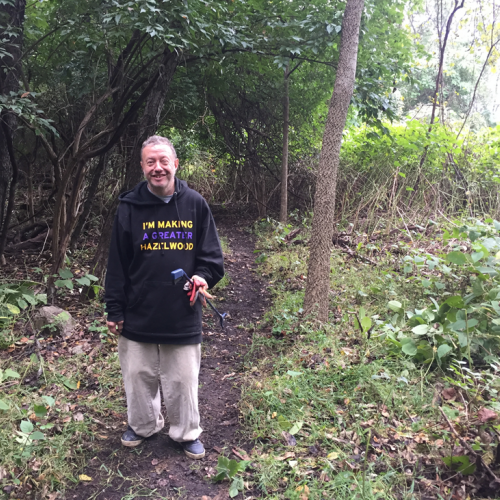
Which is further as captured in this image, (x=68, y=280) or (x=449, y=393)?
(x=68, y=280)

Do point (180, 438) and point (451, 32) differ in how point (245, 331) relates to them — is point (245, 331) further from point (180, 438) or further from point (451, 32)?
point (451, 32)

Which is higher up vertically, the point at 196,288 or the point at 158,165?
the point at 158,165

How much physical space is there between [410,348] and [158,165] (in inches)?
98.3

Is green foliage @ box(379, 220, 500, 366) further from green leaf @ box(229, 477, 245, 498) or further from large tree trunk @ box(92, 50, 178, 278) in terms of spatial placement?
large tree trunk @ box(92, 50, 178, 278)

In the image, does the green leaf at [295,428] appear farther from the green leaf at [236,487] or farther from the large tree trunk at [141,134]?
the large tree trunk at [141,134]

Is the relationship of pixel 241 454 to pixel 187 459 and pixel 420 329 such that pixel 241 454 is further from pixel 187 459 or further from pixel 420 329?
pixel 420 329

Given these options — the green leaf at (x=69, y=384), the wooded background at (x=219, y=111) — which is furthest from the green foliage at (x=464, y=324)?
the wooded background at (x=219, y=111)

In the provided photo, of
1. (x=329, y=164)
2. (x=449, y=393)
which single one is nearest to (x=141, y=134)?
(x=329, y=164)

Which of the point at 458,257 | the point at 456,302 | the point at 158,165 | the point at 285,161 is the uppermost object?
the point at 285,161

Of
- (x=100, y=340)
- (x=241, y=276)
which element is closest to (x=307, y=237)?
(x=241, y=276)

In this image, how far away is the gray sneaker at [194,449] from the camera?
2.71 metres

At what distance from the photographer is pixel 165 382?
2.70 metres

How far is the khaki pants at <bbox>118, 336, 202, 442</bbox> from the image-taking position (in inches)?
104

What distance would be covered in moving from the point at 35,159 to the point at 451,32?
8.84m
